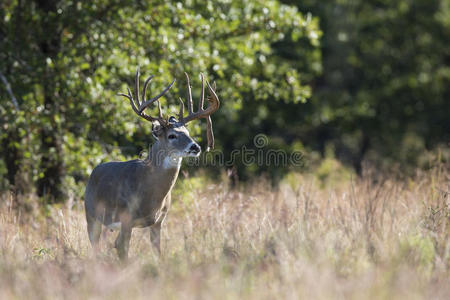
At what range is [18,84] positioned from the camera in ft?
30.0

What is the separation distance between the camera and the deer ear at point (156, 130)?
6840 mm

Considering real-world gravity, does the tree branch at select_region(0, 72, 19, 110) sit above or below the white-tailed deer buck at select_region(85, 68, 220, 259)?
above

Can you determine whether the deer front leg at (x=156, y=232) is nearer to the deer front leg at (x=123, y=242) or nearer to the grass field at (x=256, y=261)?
the grass field at (x=256, y=261)

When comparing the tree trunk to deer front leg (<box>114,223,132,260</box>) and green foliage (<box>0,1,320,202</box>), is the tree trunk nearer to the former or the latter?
green foliage (<box>0,1,320,202</box>)

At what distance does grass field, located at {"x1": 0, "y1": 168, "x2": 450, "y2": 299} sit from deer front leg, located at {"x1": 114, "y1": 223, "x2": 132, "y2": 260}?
0.32 feet

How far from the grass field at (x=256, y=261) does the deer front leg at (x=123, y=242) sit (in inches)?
3.8

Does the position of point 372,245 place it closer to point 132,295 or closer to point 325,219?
point 325,219

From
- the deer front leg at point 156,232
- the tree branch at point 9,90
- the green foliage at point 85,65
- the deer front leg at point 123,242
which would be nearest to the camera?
the deer front leg at point 123,242

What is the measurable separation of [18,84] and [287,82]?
4.58 meters

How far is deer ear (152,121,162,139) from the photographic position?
22.4 feet

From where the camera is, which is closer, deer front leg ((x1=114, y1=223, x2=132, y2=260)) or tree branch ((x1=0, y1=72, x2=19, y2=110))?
deer front leg ((x1=114, y1=223, x2=132, y2=260))

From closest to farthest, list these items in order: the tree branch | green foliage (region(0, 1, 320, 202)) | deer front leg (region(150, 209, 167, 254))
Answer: deer front leg (region(150, 209, 167, 254)), the tree branch, green foliage (region(0, 1, 320, 202))

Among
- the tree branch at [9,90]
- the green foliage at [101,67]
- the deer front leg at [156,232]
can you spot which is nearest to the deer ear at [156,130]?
the deer front leg at [156,232]

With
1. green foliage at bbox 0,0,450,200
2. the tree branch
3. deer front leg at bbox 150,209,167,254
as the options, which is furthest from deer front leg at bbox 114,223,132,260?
the tree branch
